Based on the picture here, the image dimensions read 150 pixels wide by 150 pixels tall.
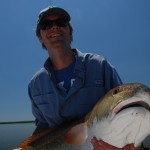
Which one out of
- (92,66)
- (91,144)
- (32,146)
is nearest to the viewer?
(91,144)

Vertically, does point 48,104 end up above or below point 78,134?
below

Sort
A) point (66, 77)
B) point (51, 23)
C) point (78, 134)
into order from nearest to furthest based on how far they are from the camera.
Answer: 1. point (78, 134)
2. point (66, 77)
3. point (51, 23)

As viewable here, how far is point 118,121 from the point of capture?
4762 millimetres

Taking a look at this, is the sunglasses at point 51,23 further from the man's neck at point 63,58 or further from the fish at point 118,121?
the fish at point 118,121

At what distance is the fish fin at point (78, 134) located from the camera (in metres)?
5.63

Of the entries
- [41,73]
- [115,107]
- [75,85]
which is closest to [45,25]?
[41,73]

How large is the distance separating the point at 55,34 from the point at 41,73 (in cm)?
90

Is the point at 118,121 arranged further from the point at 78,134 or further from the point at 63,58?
the point at 63,58

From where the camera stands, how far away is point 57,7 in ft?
26.6

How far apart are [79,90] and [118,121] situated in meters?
2.59

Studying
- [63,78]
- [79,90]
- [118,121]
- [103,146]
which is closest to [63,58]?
[63,78]

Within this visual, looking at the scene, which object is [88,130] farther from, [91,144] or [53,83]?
[53,83]

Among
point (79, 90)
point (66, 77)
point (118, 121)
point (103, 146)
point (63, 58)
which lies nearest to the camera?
point (118, 121)

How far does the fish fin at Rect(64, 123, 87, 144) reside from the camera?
5.63 m
